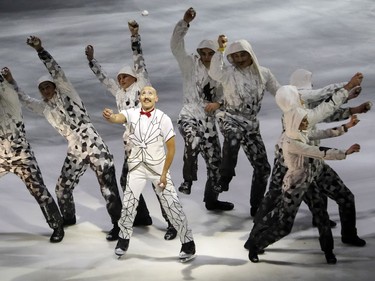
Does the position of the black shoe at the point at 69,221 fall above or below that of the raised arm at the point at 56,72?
below

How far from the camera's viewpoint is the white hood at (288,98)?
943 cm

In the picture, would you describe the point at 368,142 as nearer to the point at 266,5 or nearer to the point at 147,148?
the point at 147,148

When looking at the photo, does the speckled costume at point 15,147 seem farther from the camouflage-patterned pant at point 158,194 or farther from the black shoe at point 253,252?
the black shoe at point 253,252

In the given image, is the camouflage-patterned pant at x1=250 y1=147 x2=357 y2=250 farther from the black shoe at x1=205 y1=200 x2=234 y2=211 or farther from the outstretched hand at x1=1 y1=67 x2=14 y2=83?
the outstretched hand at x1=1 y1=67 x2=14 y2=83

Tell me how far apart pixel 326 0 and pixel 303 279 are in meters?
8.61

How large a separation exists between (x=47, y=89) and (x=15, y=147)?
1.94ft

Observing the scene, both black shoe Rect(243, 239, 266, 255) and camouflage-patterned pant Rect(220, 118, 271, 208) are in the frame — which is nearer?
black shoe Rect(243, 239, 266, 255)

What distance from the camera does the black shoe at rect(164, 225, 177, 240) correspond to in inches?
412

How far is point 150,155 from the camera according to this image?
31.7 feet

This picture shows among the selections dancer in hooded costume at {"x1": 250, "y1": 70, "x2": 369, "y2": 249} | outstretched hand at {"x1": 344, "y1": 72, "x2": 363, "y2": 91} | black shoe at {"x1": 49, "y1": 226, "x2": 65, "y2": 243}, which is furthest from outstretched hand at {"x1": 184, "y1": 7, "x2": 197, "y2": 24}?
black shoe at {"x1": 49, "y1": 226, "x2": 65, "y2": 243}

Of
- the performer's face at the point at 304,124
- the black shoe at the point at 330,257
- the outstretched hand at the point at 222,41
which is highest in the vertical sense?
the outstretched hand at the point at 222,41

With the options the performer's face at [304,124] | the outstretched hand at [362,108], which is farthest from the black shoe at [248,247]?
the outstretched hand at [362,108]

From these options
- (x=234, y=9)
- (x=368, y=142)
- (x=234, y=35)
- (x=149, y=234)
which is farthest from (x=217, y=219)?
(x=234, y=9)

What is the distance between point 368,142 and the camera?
12.8m
